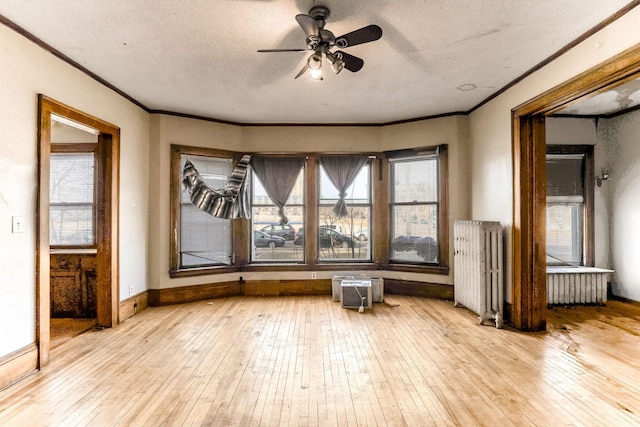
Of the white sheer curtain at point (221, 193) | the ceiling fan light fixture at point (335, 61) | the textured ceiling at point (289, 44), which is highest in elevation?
the textured ceiling at point (289, 44)

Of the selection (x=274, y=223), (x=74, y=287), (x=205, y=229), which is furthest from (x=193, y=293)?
(x=274, y=223)

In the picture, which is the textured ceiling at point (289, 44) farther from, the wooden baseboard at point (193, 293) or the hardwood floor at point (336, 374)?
the hardwood floor at point (336, 374)

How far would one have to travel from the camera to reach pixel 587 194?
5.53 m

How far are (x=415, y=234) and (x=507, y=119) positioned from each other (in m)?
2.22

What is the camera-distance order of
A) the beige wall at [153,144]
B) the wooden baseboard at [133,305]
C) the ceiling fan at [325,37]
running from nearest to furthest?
the ceiling fan at [325,37]
the beige wall at [153,144]
the wooden baseboard at [133,305]

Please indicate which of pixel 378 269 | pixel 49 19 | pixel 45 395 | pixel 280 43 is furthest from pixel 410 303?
pixel 49 19

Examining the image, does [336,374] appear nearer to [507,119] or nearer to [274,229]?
[274,229]

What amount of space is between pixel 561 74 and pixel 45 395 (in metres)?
5.22

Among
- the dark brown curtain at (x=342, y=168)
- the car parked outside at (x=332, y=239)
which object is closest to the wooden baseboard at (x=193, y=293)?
the car parked outside at (x=332, y=239)

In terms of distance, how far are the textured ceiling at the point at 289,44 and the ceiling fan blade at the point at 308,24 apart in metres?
0.23

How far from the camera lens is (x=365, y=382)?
2.78 metres

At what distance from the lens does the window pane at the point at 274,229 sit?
19.2 feet

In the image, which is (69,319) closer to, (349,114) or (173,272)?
(173,272)

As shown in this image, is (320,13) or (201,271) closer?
(320,13)
